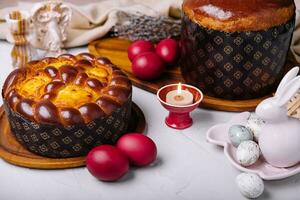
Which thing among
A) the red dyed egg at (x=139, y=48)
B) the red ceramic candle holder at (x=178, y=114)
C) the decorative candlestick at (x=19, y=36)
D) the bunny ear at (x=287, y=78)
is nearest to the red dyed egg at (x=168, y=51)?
the red dyed egg at (x=139, y=48)

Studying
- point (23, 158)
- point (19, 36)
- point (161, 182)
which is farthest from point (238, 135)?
point (19, 36)

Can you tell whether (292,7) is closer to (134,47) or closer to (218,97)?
(218,97)

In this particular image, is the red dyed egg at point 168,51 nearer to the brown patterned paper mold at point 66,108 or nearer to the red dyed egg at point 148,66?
the red dyed egg at point 148,66

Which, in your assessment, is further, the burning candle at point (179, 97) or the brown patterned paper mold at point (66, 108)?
the burning candle at point (179, 97)

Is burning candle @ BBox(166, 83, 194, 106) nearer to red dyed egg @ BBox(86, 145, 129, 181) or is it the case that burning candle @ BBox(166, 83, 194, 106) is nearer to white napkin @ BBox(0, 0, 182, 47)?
red dyed egg @ BBox(86, 145, 129, 181)

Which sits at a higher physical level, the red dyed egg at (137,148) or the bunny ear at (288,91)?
the bunny ear at (288,91)

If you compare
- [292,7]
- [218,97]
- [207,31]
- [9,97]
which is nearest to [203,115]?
[218,97]
